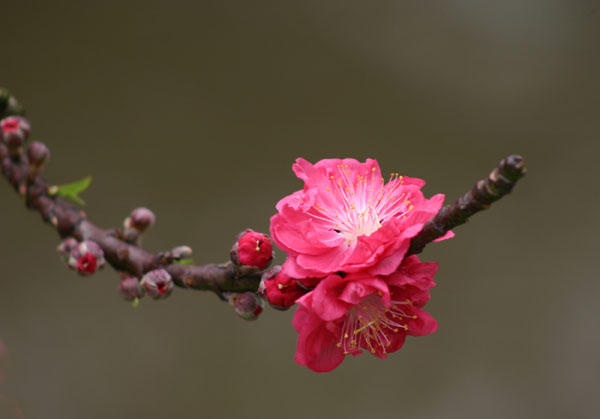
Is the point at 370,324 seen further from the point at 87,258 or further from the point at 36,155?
the point at 36,155

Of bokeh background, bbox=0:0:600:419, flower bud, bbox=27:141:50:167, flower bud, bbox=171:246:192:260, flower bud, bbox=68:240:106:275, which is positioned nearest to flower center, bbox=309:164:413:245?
flower bud, bbox=171:246:192:260

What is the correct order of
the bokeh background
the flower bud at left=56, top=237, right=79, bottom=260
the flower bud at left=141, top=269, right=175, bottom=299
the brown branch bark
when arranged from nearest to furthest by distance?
the brown branch bark < the flower bud at left=141, top=269, right=175, bottom=299 < the flower bud at left=56, top=237, right=79, bottom=260 < the bokeh background

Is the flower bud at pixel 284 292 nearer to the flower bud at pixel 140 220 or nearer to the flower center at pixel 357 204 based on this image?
the flower center at pixel 357 204

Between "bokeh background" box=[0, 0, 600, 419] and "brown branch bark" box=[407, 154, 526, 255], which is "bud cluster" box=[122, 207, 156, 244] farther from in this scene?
"bokeh background" box=[0, 0, 600, 419]

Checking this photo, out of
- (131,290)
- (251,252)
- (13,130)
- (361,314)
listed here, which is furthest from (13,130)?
(361,314)

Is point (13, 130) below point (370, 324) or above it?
above

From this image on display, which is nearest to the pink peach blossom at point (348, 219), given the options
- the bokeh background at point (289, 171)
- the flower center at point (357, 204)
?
the flower center at point (357, 204)
